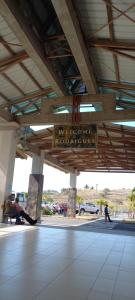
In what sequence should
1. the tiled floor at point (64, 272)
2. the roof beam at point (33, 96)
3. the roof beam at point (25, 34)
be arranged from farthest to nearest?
the roof beam at point (33, 96)
the roof beam at point (25, 34)
the tiled floor at point (64, 272)

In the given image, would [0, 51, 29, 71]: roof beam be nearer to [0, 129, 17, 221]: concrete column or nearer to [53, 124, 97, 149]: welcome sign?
[53, 124, 97, 149]: welcome sign

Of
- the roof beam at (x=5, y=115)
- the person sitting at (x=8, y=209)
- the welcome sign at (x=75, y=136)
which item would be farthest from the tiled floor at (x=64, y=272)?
the roof beam at (x=5, y=115)

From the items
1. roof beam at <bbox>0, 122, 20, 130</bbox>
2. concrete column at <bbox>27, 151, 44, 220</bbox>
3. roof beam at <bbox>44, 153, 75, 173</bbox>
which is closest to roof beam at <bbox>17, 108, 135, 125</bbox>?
roof beam at <bbox>0, 122, 20, 130</bbox>

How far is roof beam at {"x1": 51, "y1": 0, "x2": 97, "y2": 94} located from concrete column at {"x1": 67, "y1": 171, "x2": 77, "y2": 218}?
1617 cm

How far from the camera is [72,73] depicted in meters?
9.52

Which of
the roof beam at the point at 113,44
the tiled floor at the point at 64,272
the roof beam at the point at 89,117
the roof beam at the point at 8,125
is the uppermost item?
the roof beam at the point at 113,44

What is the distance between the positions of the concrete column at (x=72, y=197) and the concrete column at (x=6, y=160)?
40.4ft

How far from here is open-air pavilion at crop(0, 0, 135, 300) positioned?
12.4ft

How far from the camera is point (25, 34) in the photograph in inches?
240

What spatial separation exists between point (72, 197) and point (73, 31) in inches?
725

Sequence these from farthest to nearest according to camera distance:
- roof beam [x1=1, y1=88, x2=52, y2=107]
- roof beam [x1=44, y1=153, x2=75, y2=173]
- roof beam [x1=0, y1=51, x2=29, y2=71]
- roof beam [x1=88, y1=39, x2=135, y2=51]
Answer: roof beam [x1=44, y1=153, x2=75, y2=173] → roof beam [x1=1, y1=88, x2=52, y2=107] → roof beam [x1=0, y1=51, x2=29, y2=71] → roof beam [x1=88, y1=39, x2=135, y2=51]

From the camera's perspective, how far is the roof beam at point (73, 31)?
5.27 m

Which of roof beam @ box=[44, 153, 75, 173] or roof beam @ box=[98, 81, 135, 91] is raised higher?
roof beam @ box=[98, 81, 135, 91]

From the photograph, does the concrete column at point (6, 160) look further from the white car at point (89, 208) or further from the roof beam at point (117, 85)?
the white car at point (89, 208)
